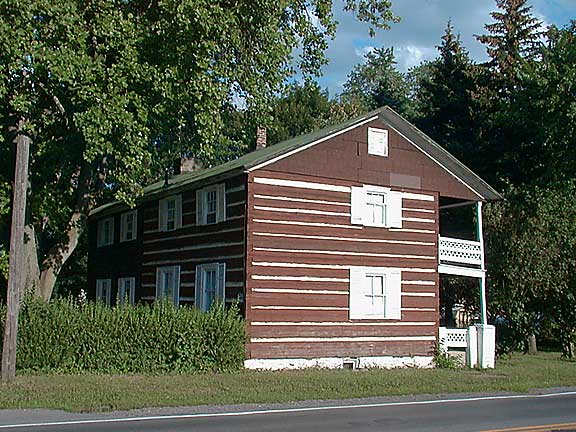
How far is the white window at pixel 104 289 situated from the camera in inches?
1380

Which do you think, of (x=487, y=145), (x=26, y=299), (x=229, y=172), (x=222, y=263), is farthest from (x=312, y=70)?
(x=487, y=145)

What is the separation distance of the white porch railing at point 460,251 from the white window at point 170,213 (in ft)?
30.1

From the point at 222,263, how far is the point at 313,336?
3.59 metres

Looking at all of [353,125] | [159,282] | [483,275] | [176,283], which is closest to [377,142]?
[353,125]

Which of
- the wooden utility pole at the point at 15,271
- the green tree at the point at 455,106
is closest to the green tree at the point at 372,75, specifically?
the green tree at the point at 455,106

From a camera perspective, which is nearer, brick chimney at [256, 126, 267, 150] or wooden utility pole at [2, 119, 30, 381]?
wooden utility pole at [2, 119, 30, 381]

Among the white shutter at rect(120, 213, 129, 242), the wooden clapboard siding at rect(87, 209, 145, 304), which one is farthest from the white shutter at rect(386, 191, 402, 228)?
the white shutter at rect(120, 213, 129, 242)

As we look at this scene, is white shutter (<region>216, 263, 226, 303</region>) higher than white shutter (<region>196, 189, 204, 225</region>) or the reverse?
the reverse

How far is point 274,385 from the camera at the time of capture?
1930cm

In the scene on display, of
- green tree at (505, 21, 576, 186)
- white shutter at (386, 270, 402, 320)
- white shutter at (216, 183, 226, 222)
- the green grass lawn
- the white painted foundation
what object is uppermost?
green tree at (505, 21, 576, 186)

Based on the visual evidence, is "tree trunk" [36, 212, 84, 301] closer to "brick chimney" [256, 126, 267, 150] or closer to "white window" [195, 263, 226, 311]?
"white window" [195, 263, 226, 311]

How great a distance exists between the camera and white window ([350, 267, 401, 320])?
25.8m

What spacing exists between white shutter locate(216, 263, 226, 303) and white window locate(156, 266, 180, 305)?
10.4 feet

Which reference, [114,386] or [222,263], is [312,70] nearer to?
[222,263]
